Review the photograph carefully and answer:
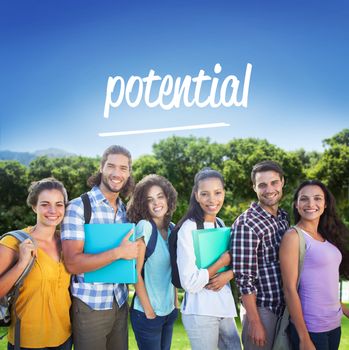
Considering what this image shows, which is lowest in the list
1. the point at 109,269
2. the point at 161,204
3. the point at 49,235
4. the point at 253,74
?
the point at 109,269

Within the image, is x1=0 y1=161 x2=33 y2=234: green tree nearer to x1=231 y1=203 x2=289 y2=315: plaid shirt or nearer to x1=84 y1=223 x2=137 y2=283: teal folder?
x1=84 y1=223 x2=137 y2=283: teal folder

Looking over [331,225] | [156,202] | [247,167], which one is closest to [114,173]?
[156,202]

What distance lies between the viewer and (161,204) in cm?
438

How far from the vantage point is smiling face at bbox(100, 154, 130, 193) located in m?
4.45

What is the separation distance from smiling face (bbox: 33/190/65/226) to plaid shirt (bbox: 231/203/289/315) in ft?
5.21

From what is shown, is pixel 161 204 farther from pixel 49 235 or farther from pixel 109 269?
pixel 49 235

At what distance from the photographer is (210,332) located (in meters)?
3.93

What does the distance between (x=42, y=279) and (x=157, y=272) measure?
3.39ft

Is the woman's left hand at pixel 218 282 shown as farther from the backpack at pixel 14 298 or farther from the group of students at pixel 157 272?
the backpack at pixel 14 298

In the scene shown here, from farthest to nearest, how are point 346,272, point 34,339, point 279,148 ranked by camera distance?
point 279,148, point 346,272, point 34,339

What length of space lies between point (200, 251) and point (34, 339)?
64.1 inches

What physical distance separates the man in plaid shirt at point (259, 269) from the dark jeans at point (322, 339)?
180 mm

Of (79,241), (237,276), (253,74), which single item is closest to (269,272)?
(237,276)

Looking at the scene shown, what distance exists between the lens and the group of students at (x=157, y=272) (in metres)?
3.95
